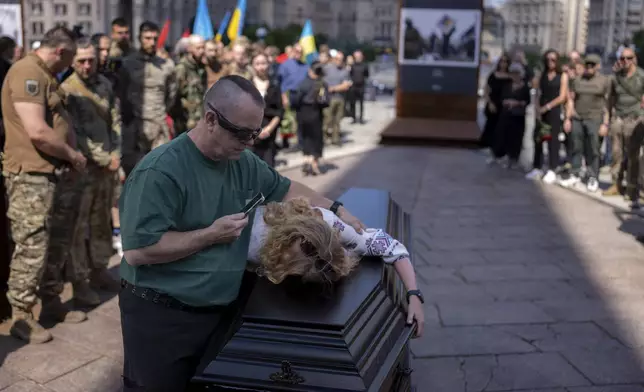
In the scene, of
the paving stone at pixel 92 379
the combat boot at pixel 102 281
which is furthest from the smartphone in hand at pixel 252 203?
the combat boot at pixel 102 281

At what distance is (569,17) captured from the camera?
4552 inches

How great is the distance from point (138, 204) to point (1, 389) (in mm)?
1991

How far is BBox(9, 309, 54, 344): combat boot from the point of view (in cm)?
431

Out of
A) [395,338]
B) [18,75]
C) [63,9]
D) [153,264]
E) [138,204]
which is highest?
[63,9]

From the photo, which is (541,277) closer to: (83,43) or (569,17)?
(83,43)

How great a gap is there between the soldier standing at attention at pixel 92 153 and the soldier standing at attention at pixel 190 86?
7.46 feet

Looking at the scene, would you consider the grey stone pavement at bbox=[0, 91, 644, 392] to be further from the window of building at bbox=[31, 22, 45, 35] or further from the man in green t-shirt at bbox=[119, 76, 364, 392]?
the window of building at bbox=[31, 22, 45, 35]

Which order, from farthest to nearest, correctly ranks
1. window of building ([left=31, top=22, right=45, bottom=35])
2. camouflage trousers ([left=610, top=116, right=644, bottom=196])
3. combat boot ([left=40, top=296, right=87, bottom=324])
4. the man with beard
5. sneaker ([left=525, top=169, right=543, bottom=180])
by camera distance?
window of building ([left=31, top=22, right=45, bottom=35]) < sneaker ([left=525, top=169, right=543, bottom=180]) < camouflage trousers ([left=610, top=116, right=644, bottom=196]) < the man with beard < combat boot ([left=40, top=296, right=87, bottom=324])

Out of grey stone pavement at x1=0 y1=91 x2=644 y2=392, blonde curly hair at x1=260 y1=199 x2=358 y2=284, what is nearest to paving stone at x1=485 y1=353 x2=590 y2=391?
grey stone pavement at x1=0 y1=91 x2=644 y2=392

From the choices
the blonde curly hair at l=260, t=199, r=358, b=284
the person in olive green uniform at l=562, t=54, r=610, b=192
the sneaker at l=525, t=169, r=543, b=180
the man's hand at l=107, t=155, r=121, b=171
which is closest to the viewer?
the blonde curly hair at l=260, t=199, r=358, b=284

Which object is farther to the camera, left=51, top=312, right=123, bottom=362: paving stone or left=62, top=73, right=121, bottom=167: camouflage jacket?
left=62, top=73, right=121, bottom=167: camouflage jacket

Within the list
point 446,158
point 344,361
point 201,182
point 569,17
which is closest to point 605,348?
point 344,361

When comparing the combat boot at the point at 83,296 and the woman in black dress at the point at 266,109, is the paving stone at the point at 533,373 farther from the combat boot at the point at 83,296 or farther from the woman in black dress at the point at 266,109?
the woman in black dress at the point at 266,109

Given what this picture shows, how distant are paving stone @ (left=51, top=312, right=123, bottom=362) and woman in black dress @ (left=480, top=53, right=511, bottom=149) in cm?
772
